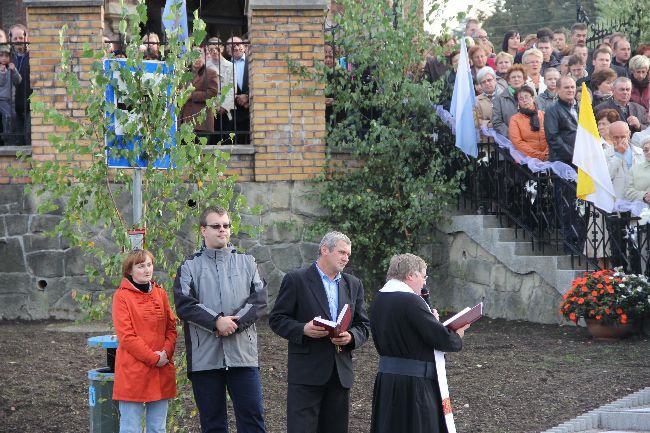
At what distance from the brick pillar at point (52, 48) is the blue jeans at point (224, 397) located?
20.1ft

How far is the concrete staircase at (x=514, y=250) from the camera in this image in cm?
1257

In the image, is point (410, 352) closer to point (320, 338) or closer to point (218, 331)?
point (320, 338)

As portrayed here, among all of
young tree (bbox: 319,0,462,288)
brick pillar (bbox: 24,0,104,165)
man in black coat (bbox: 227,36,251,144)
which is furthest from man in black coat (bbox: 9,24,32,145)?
young tree (bbox: 319,0,462,288)

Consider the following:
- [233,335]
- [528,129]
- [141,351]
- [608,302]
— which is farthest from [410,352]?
[528,129]

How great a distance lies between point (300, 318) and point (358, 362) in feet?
10.3

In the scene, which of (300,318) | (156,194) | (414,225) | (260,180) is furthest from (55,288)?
(300,318)

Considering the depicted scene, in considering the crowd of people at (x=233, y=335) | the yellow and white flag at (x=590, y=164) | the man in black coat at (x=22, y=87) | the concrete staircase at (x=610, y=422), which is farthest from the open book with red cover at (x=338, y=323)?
the man in black coat at (x=22, y=87)

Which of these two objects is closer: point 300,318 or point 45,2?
point 300,318

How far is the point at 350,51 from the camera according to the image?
13953 mm

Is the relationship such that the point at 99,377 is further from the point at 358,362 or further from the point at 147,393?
the point at 358,362

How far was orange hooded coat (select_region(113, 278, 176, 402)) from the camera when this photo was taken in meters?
7.55

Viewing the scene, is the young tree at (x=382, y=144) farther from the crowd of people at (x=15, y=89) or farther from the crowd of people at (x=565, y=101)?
the crowd of people at (x=15, y=89)

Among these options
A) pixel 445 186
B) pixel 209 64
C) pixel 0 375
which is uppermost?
pixel 209 64

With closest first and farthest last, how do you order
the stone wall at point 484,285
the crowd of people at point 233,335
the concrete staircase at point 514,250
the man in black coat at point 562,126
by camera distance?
the crowd of people at point 233,335
the concrete staircase at point 514,250
the stone wall at point 484,285
the man in black coat at point 562,126
